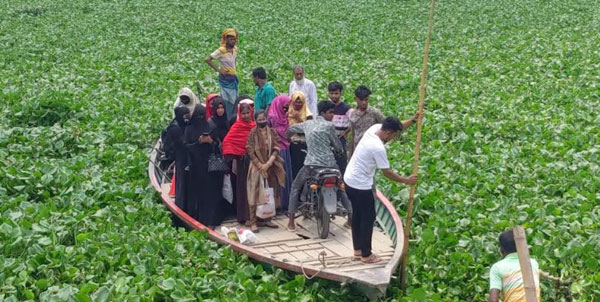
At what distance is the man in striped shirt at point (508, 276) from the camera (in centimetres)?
532

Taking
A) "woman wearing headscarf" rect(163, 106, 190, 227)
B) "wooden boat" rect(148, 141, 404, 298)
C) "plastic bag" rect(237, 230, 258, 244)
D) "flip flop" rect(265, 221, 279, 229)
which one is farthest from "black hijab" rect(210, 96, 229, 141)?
"plastic bag" rect(237, 230, 258, 244)

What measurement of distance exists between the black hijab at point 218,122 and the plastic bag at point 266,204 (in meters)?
0.77

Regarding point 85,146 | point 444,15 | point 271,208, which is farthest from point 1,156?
point 444,15

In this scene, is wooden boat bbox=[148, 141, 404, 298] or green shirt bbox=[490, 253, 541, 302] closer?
green shirt bbox=[490, 253, 541, 302]

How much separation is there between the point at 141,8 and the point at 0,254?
75.1 ft

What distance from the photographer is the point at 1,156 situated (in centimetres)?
1046

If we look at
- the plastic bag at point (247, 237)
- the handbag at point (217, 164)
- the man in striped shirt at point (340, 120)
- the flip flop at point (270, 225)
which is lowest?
the flip flop at point (270, 225)

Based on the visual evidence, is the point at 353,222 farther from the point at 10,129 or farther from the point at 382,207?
the point at 10,129

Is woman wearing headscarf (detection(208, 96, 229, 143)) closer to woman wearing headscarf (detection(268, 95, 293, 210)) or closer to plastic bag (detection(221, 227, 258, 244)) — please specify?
woman wearing headscarf (detection(268, 95, 293, 210))

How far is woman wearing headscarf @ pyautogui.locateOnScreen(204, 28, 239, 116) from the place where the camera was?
10.8 m

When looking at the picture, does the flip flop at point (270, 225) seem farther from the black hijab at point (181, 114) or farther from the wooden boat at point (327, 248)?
the black hijab at point (181, 114)

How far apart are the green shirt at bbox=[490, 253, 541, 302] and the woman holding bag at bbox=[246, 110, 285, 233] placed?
316 cm

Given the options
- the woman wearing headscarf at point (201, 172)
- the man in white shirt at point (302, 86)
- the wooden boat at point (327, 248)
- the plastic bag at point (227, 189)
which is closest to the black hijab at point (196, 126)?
the woman wearing headscarf at point (201, 172)

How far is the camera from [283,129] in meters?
8.59
